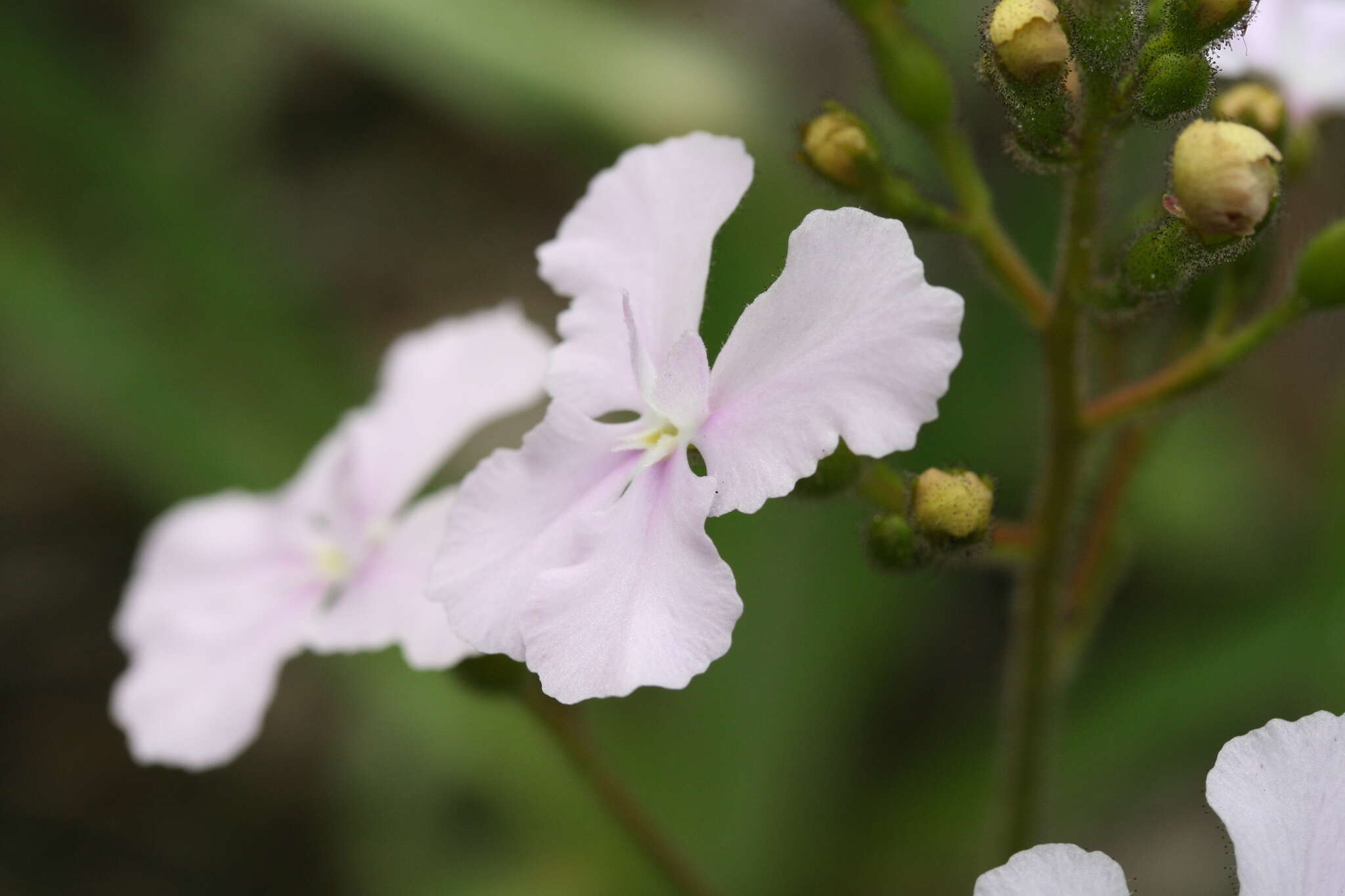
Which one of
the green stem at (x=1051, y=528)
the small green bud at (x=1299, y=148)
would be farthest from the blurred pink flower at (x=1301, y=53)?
the green stem at (x=1051, y=528)

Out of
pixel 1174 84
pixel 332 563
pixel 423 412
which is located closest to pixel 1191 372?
pixel 1174 84

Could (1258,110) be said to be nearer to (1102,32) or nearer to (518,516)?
(1102,32)

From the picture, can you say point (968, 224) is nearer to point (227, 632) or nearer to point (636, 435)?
point (636, 435)

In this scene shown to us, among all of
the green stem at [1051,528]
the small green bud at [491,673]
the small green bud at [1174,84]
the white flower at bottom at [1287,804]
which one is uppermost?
the small green bud at [1174,84]

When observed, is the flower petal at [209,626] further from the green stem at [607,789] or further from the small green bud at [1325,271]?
the small green bud at [1325,271]

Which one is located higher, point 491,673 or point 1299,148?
point 1299,148

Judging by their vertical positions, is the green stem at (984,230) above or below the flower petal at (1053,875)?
above

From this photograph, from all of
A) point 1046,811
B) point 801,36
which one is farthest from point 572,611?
point 801,36
